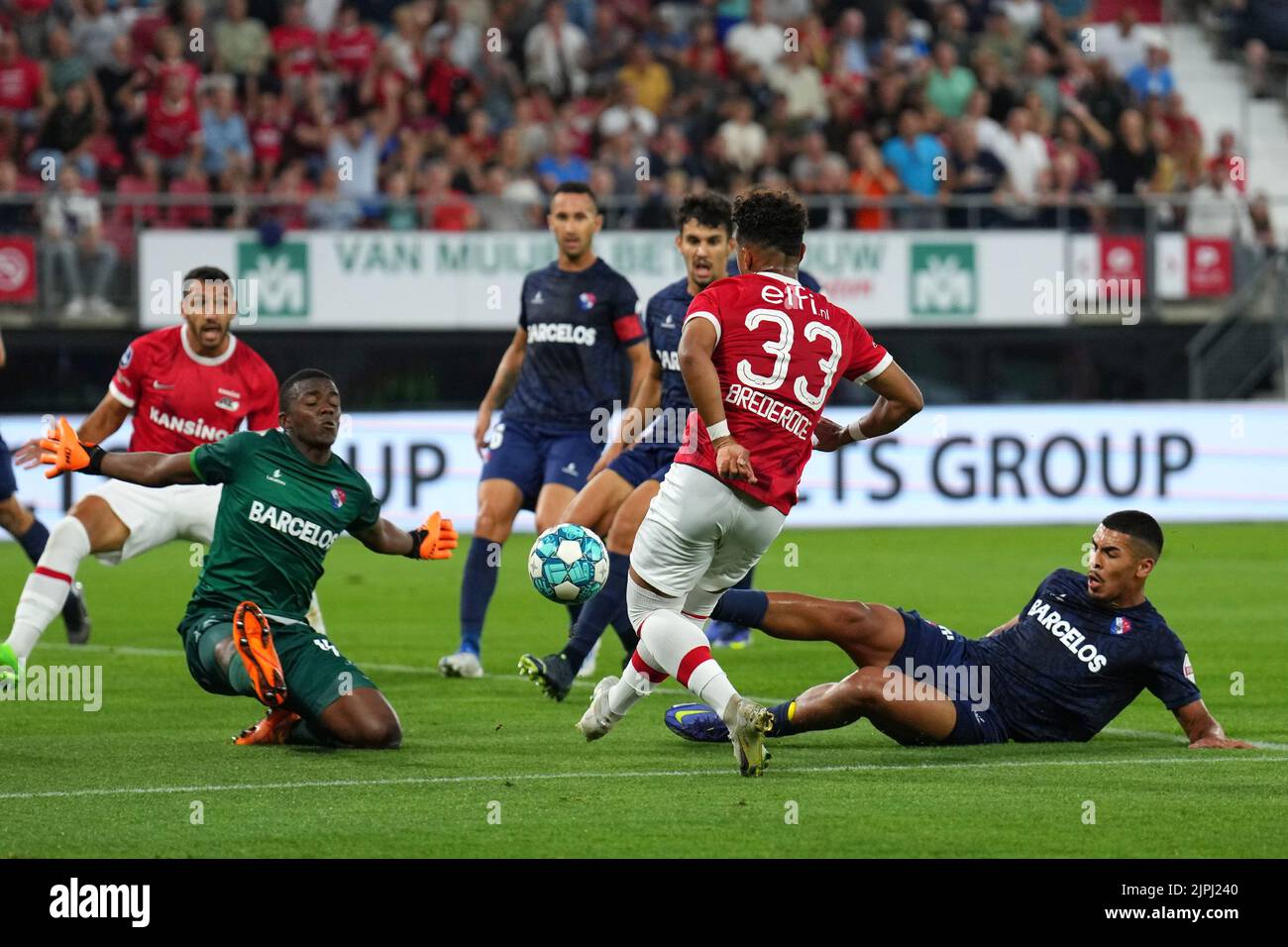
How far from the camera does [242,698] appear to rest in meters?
10.1

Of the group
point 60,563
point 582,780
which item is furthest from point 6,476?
point 582,780

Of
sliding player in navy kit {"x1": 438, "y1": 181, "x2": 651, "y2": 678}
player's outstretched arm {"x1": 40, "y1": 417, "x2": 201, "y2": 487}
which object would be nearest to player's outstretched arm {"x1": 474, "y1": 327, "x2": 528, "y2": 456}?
sliding player in navy kit {"x1": 438, "y1": 181, "x2": 651, "y2": 678}

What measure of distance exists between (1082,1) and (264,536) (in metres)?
20.5

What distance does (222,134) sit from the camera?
21.1m

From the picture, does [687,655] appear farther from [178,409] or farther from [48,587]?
[178,409]

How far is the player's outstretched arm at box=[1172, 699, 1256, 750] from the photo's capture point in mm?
8078

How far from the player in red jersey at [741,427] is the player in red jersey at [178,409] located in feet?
11.5

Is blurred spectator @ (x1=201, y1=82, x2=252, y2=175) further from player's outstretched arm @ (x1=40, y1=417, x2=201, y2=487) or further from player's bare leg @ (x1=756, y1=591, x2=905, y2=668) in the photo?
player's bare leg @ (x1=756, y1=591, x2=905, y2=668)

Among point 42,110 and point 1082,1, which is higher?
point 1082,1

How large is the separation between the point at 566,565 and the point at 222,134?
44.1 ft

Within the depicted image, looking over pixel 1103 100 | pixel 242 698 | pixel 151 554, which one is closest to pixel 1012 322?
pixel 1103 100

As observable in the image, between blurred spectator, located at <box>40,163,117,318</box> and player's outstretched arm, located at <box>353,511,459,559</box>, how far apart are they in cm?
1129

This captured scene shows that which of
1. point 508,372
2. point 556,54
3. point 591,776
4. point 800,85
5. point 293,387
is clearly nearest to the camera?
point 591,776
